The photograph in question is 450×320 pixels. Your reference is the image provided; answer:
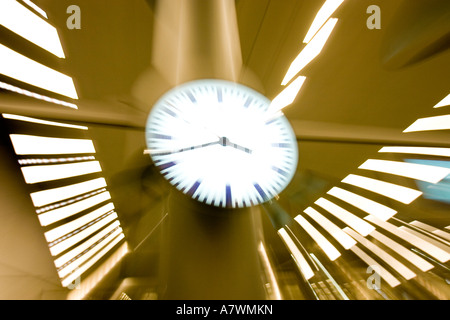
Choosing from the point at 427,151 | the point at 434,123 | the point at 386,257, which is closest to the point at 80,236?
the point at 386,257

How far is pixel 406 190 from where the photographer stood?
0.72m

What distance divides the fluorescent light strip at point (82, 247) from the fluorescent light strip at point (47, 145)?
215mm

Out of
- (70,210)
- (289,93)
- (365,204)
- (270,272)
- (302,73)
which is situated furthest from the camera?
(302,73)

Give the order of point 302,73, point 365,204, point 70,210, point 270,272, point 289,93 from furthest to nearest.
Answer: point 302,73 < point 289,93 < point 365,204 < point 70,210 < point 270,272

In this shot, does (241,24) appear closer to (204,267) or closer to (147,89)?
(147,89)

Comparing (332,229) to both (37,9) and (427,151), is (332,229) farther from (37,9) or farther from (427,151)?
(37,9)

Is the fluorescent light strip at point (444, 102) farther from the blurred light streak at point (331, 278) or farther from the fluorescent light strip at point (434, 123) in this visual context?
the blurred light streak at point (331, 278)

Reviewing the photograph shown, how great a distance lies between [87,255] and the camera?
55 centimetres

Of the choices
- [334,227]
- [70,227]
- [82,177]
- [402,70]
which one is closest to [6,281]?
[70,227]

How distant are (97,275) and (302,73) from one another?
0.96m

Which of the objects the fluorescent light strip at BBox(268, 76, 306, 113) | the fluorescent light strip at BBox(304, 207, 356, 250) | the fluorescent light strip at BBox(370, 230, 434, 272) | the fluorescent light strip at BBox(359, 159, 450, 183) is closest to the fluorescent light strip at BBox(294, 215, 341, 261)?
the fluorescent light strip at BBox(304, 207, 356, 250)

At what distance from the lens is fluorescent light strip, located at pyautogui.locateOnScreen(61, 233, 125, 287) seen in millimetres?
493

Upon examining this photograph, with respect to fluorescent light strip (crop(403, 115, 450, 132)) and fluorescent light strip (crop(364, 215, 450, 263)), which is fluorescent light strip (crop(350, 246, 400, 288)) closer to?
fluorescent light strip (crop(364, 215, 450, 263))

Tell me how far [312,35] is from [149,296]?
1000 millimetres
